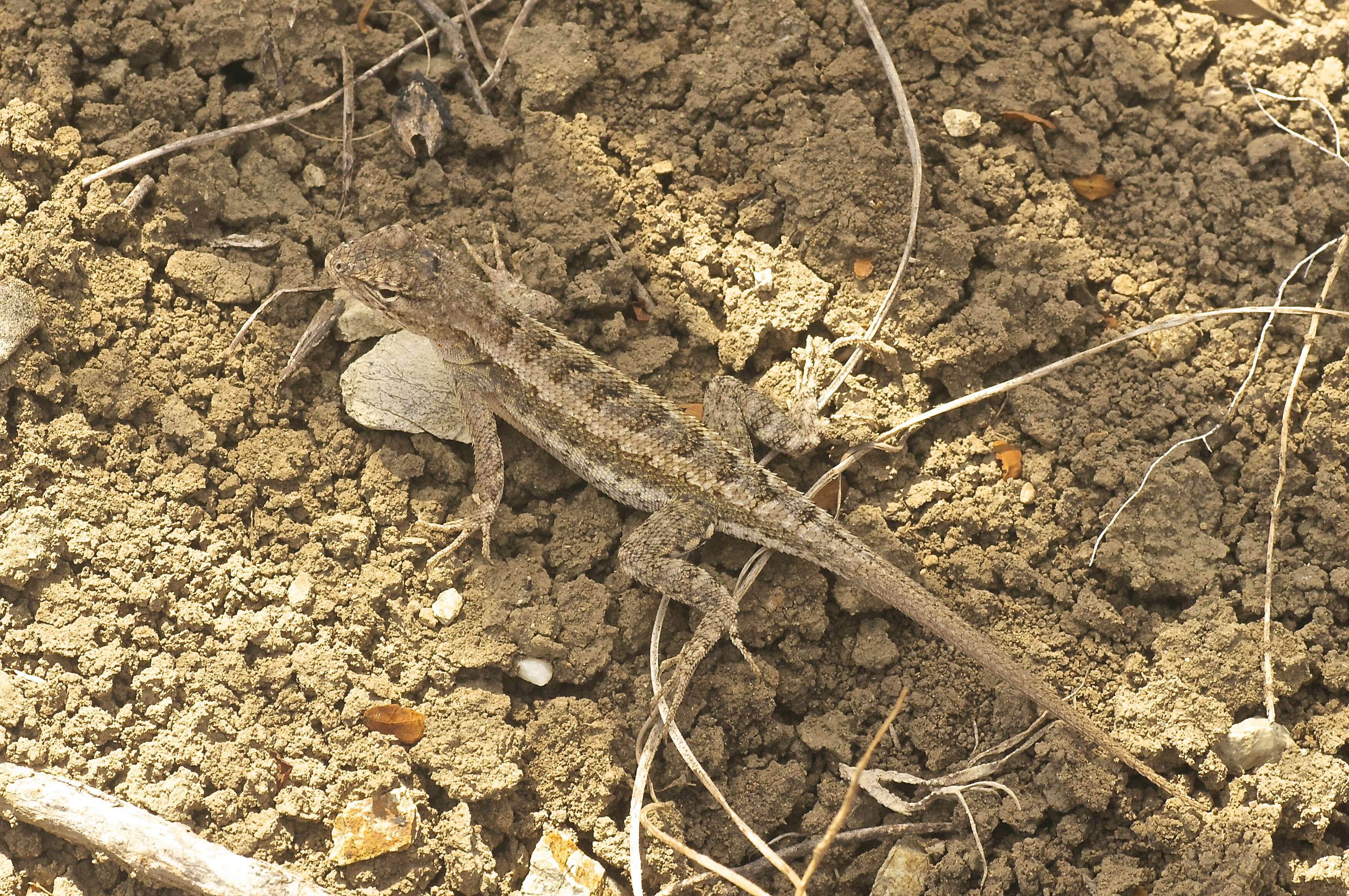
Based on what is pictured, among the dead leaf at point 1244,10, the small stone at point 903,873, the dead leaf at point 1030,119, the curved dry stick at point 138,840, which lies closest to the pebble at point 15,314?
the curved dry stick at point 138,840

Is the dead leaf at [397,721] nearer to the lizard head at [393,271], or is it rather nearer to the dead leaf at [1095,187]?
the lizard head at [393,271]

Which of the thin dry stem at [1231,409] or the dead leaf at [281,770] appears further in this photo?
the thin dry stem at [1231,409]

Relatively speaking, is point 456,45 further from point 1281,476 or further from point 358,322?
point 1281,476

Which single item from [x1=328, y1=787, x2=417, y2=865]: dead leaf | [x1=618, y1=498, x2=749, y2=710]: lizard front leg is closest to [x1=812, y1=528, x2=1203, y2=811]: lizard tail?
[x1=618, y1=498, x2=749, y2=710]: lizard front leg

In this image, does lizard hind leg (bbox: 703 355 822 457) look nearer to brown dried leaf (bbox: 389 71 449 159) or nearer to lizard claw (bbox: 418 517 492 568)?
lizard claw (bbox: 418 517 492 568)

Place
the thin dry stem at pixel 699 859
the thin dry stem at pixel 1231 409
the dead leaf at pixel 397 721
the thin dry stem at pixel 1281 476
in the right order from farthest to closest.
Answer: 1. the thin dry stem at pixel 1231 409
2. the thin dry stem at pixel 1281 476
3. the dead leaf at pixel 397 721
4. the thin dry stem at pixel 699 859

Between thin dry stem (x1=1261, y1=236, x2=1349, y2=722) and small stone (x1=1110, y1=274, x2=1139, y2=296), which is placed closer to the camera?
thin dry stem (x1=1261, y1=236, x2=1349, y2=722)
